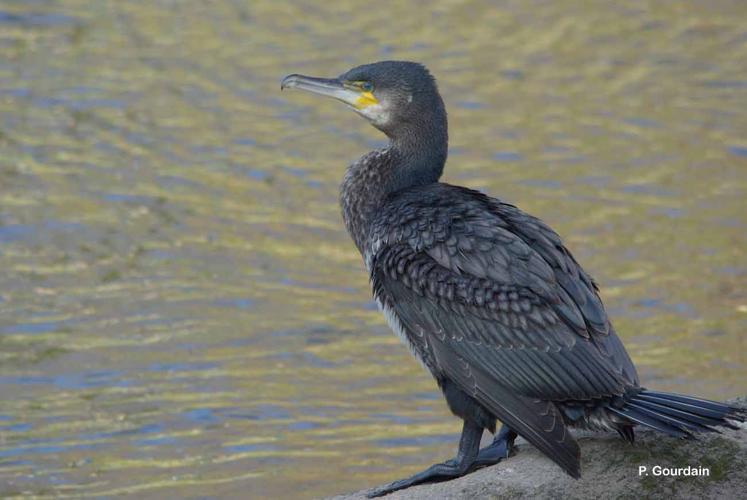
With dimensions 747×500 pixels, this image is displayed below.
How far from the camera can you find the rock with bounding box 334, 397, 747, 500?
5.94m

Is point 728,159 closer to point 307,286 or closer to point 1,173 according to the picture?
point 307,286

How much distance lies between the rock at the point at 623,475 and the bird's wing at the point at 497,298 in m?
0.35

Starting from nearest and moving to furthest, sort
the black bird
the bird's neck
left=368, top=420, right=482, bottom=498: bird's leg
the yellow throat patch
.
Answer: the black bird < left=368, top=420, right=482, bottom=498: bird's leg < the bird's neck < the yellow throat patch

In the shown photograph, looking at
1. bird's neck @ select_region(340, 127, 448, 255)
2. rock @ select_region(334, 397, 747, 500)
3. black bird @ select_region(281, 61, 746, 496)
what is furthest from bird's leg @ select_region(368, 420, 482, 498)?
→ bird's neck @ select_region(340, 127, 448, 255)

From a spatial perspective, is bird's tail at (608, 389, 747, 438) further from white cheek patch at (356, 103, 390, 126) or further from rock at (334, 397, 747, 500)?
white cheek patch at (356, 103, 390, 126)

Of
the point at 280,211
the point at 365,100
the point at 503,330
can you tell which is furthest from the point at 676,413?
the point at 280,211

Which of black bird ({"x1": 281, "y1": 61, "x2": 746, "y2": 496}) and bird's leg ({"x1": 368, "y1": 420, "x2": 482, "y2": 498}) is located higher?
black bird ({"x1": 281, "y1": 61, "x2": 746, "y2": 496})

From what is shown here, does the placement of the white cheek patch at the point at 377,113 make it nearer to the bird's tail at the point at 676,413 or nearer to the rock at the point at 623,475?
the rock at the point at 623,475

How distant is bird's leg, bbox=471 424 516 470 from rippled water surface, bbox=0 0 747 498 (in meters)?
2.14

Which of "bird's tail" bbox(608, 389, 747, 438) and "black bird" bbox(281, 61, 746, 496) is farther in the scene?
"black bird" bbox(281, 61, 746, 496)

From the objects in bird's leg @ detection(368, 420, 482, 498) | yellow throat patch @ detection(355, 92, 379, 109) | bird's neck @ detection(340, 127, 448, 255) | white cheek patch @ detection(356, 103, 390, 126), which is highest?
yellow throat patch @ detection(355, 92, 379, 109)

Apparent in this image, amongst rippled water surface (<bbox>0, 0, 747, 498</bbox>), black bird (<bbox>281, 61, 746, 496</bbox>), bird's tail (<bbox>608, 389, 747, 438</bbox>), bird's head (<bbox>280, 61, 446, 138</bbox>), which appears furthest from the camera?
rippled water surface (<bbox>0, 0, 747, 498</bbox>)

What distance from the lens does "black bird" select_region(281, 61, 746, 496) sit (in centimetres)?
590

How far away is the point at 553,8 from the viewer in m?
16.8
